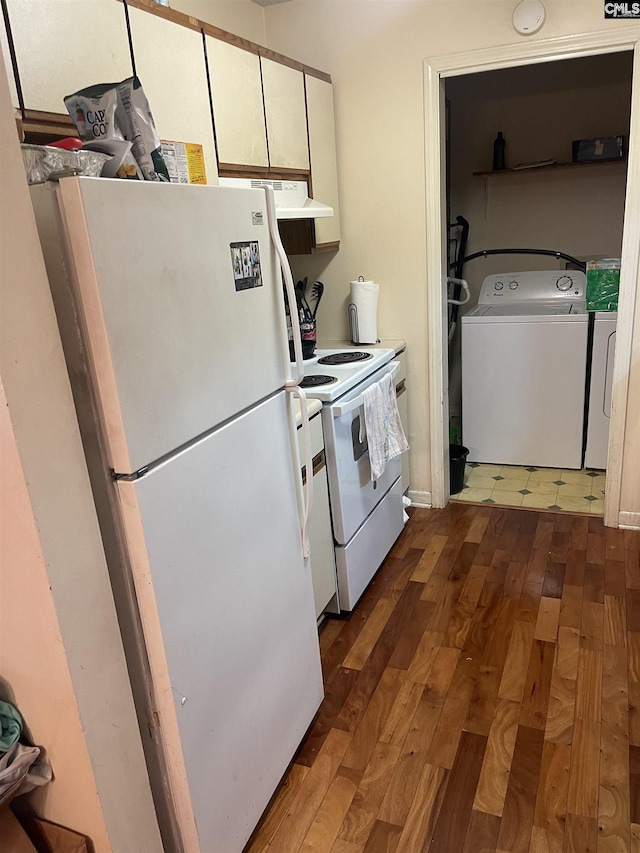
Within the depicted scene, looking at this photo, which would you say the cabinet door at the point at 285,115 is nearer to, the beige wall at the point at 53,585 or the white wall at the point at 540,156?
the beige wall at the point at 53,585

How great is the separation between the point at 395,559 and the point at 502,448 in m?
1.26

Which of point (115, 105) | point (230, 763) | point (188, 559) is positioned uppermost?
point (115, 105)

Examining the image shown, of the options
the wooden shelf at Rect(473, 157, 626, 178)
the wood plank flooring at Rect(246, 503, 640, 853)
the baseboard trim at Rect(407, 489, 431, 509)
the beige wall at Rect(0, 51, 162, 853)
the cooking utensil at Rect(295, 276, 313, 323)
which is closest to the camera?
the beige wall at Rect(0, 51, 162, 853)

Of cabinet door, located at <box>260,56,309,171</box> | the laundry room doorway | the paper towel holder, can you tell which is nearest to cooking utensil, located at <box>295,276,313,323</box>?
the paper towel holder

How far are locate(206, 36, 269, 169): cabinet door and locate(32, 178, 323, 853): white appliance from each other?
705 millimetres

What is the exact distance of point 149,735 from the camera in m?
1.30

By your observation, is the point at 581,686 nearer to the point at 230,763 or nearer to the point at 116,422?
the point at 230,763

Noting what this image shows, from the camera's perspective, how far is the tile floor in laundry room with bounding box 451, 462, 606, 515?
3.28 metres

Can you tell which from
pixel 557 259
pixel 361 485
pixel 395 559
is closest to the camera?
pixel 361 485

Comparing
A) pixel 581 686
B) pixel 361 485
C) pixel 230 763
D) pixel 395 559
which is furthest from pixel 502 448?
pixel 230 763

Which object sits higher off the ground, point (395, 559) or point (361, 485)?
point (361, 485)

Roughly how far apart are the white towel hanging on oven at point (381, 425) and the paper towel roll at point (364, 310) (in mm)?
401

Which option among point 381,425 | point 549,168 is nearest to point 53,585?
point 381,425

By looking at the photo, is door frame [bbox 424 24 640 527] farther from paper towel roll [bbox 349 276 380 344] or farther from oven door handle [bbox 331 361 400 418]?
oven door handle [bbox 331 361 400 418]
